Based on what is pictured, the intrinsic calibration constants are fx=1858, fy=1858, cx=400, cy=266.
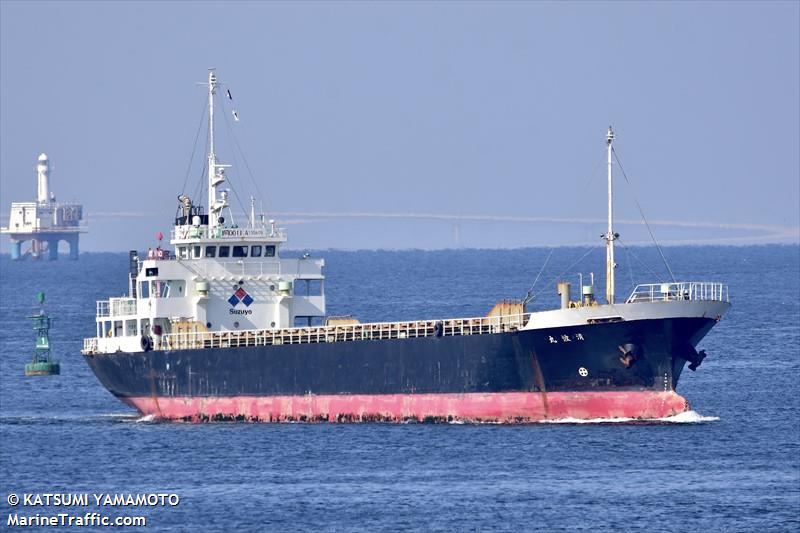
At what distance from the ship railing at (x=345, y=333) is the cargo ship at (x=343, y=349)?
5cm

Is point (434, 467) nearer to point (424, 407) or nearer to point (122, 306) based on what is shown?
point (424, 407)

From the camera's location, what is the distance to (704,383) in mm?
69312

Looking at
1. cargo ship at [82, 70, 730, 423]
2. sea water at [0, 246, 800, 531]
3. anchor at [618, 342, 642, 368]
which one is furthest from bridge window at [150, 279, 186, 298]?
anchor at [618, 342, 642, 368]

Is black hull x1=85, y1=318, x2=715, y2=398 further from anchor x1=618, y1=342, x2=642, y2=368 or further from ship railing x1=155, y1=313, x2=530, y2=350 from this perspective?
ship railing x1=155, y1=313, x2=530, y2=350

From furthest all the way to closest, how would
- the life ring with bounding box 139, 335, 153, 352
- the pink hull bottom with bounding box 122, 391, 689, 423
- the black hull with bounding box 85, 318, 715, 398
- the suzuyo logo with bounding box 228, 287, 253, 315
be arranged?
1. the suzuyo logo with bounding box 228, 287, 253, 315
2. the life ring with bounding box 139, 335, 153, 352
3. the pink hull bottom with bounding box 122, 391, 689, 423
4. the black hull with bounding box 85, 318, 715, 398

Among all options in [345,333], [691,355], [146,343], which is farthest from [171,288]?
[691,355]

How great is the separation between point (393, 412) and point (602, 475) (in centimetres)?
1177

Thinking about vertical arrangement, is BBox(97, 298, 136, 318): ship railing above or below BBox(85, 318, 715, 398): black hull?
above

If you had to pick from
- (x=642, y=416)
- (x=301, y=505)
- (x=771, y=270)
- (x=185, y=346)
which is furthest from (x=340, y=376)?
(x=771, y=270)

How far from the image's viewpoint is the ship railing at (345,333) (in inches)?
2261

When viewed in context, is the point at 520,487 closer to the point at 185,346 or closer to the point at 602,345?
the point at 602,345

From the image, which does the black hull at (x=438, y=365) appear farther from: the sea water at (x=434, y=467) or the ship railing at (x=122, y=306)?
the ship railing at (x=122, y=306)

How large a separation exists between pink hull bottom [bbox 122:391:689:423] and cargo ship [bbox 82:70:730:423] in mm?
44

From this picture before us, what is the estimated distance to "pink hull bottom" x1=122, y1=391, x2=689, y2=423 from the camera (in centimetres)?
5594
